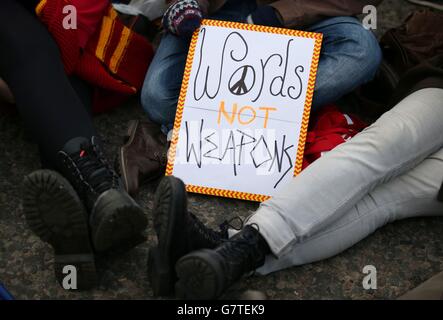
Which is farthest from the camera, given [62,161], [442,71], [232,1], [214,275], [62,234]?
[232,1]

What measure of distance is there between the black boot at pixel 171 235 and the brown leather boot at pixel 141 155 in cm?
35

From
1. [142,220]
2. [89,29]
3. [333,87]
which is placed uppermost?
[89,29]

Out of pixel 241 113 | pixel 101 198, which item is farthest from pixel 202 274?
pixel 241 113

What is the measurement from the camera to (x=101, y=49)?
215cm

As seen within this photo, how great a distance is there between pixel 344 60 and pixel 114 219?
89 cm

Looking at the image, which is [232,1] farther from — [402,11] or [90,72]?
[402,11]

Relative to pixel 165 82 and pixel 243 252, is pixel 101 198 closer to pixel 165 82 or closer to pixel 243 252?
pixel 243 252

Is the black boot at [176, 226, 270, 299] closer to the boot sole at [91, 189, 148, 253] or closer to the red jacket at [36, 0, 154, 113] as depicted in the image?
the boot sole at [91, 189, 148, 253]

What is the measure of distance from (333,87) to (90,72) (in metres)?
0.72

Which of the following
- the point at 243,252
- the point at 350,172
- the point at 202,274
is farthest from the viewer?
the point at 350,172

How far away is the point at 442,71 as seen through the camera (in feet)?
6.63

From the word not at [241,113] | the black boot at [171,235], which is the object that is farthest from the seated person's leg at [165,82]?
the black boot at [171,235]

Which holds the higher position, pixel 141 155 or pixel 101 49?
pixel 101 49

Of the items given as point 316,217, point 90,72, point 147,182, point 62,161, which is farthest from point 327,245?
point 90,72
